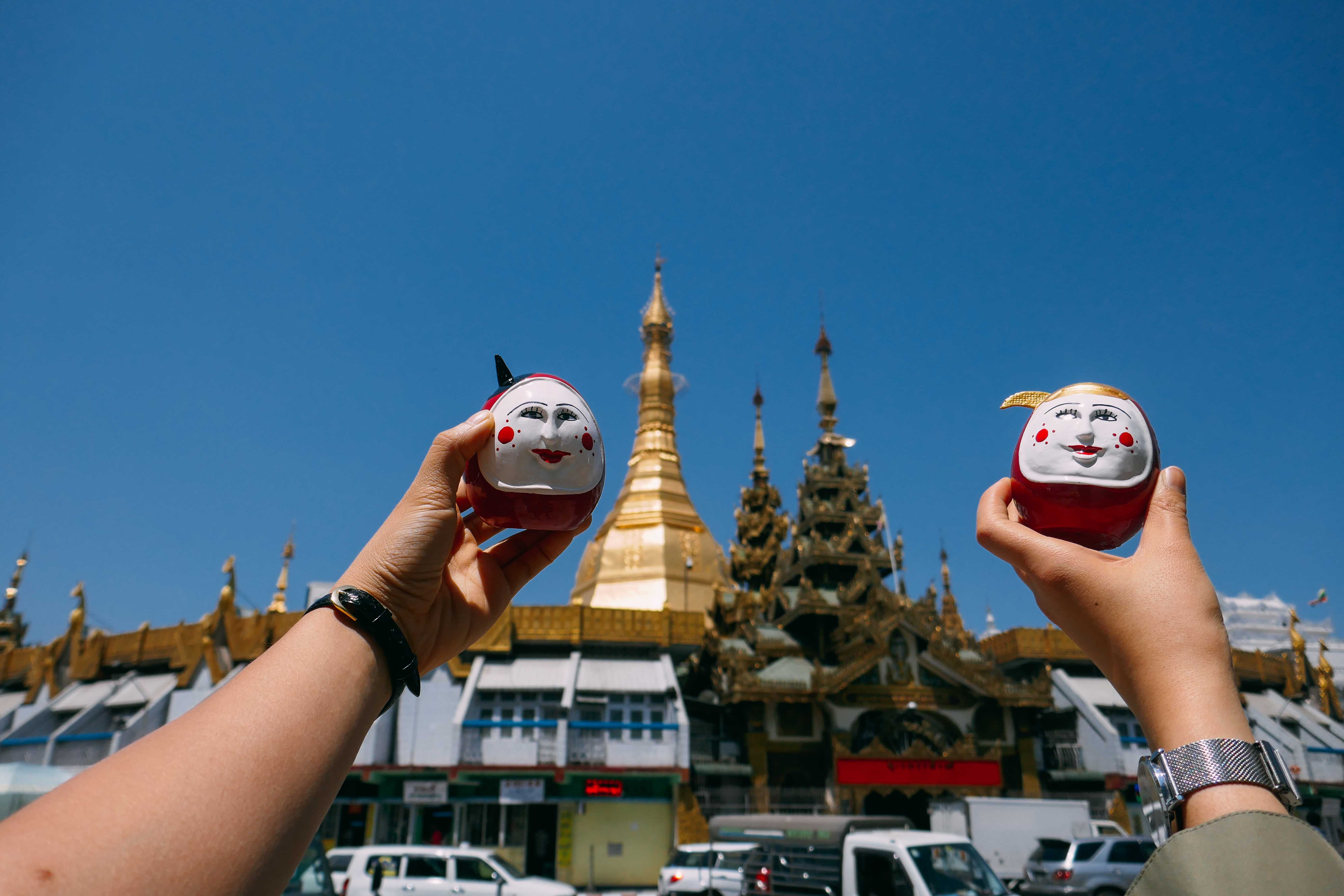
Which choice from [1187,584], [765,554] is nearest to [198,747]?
[1187,584]

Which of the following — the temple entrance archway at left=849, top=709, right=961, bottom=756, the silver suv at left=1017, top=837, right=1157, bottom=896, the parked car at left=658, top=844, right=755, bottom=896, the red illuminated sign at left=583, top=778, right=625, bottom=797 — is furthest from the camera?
the temple entrance archway at left=849, top=709, right=961, bottom=756

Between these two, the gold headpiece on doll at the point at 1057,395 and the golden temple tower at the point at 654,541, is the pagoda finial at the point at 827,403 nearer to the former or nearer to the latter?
the golden temple tower at the point at 654,541

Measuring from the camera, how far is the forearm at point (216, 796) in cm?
113

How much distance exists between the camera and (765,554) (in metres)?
34.0

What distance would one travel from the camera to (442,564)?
201 cm

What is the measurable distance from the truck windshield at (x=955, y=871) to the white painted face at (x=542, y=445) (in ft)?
27.0

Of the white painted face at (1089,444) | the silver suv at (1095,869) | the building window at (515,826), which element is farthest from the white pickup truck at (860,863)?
the building window at (515,826)

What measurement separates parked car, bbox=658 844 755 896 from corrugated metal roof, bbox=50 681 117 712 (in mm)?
20087

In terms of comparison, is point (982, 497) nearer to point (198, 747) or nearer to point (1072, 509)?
point (1072, 509)

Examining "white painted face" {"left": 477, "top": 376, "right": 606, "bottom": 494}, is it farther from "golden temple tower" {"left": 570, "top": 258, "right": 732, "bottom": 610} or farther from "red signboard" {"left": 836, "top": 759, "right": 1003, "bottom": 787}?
"golden temple tower" {"left": 570, "top": 258, "right": 732, "bottom": 610}

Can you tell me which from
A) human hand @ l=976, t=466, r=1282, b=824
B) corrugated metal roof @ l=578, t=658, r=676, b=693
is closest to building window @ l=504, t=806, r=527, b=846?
corrugated metal roof @ l=578, t=658, r=676, b=693

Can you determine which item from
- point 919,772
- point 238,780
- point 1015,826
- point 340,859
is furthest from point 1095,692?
point 238,780

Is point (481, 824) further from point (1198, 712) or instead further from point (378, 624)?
point (1198, 712)

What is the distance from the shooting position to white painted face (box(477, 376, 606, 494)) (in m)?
2.86
